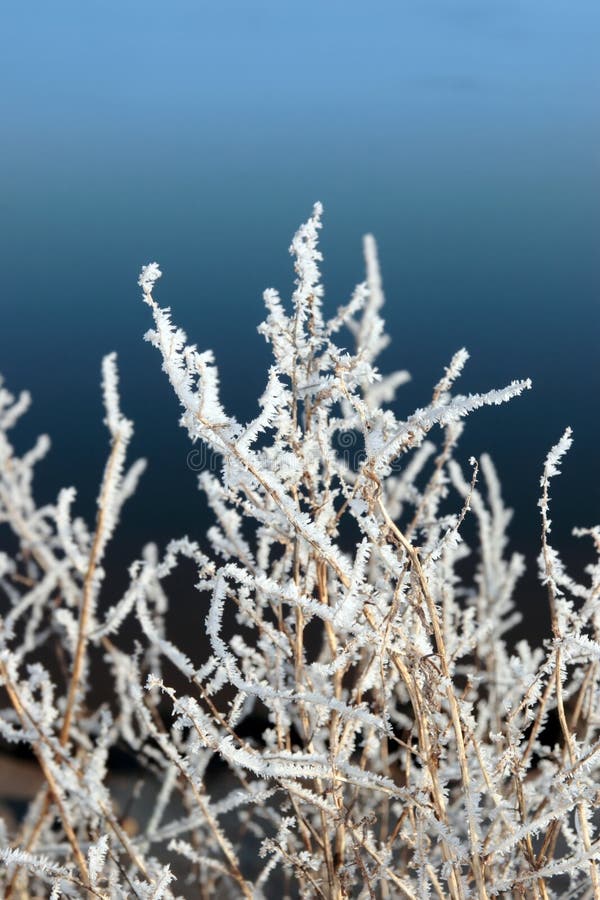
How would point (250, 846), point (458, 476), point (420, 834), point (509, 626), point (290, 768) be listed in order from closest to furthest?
point (290, 768), point (420, 834), point (458, 476), point (509, 626), point (250, 846)

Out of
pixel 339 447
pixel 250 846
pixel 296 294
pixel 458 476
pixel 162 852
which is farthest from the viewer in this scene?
pixel 250 846

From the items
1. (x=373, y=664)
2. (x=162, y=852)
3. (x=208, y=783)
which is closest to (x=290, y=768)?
(x=373, y=664)

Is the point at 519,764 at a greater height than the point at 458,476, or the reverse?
the point at 458,476

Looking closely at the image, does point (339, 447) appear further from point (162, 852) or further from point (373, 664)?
point (162, 852)

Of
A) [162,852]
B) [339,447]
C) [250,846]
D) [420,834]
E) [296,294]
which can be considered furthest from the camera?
[250,846]

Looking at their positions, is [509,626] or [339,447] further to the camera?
[509,626]

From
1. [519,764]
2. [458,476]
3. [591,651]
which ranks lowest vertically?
[519,764]

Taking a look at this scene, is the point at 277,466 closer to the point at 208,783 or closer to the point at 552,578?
the point at 552,578

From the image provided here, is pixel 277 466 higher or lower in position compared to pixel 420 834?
higher

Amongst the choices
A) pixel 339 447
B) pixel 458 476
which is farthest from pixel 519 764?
pixel 458 476
